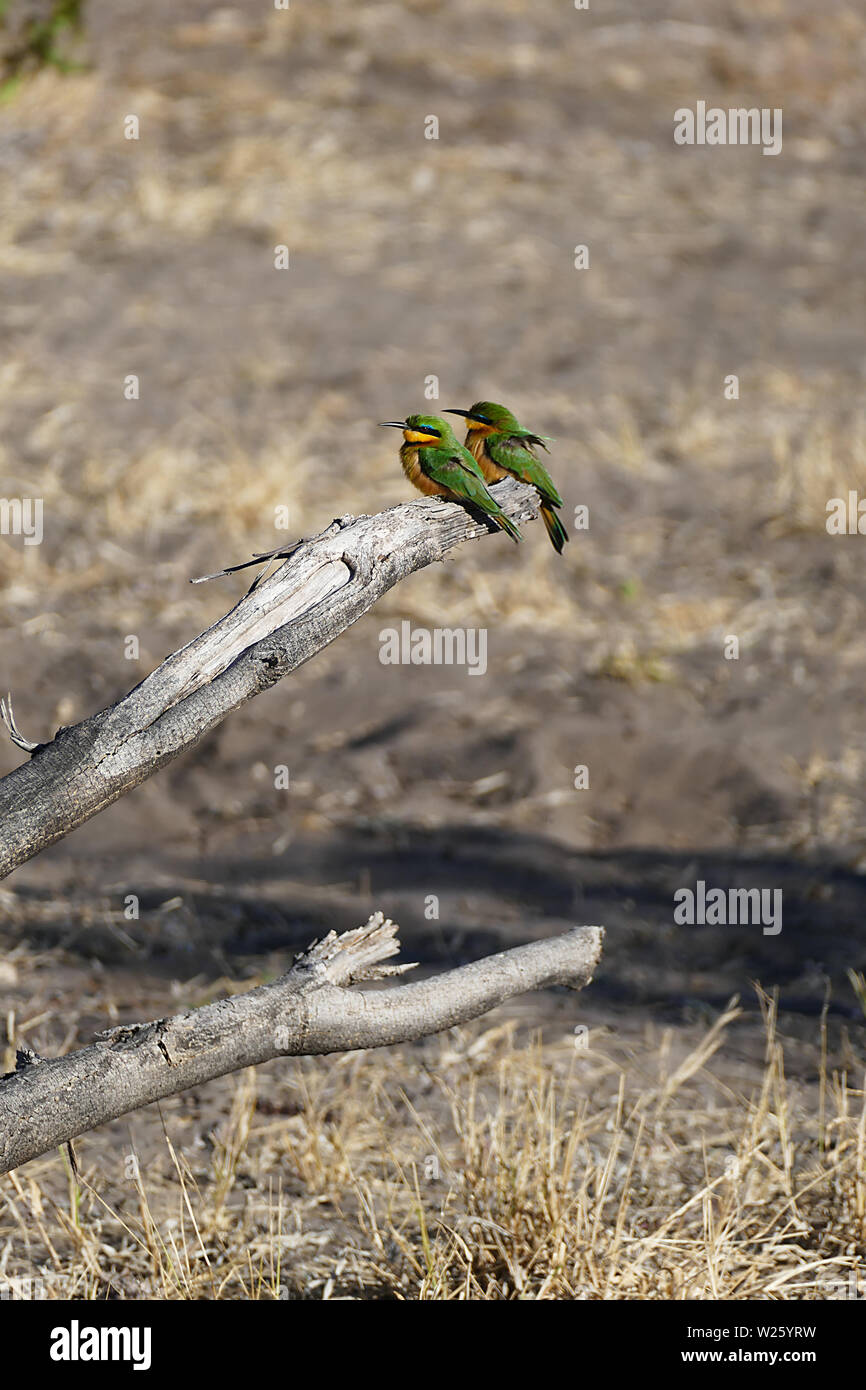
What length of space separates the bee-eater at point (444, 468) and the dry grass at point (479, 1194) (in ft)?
4.77

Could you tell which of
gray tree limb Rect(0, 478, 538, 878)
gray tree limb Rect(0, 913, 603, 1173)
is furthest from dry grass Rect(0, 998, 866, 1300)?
gray tree limb Rect(0, 478, 538, 878)

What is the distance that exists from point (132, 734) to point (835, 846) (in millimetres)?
3694

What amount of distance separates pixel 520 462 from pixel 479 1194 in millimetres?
1761

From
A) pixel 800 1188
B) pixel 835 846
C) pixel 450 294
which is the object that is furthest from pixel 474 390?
pixel 800 1188

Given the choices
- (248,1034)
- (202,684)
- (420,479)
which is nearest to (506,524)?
(420,479)

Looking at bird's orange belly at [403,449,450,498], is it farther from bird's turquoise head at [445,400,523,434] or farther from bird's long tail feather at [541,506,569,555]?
bird's long tail feather at [541,506,569,555]

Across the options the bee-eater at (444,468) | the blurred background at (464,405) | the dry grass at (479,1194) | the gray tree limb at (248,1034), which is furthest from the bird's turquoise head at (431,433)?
the blurred background at (464,405)

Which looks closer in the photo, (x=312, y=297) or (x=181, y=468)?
(x=181, y=468)

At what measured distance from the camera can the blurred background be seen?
5172 mm

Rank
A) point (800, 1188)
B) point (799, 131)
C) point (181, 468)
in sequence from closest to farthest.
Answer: point (800, 1188) → point (181, 468) → point (799, 131)

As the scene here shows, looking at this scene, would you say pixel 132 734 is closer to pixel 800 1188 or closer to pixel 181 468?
pixel 800 1188

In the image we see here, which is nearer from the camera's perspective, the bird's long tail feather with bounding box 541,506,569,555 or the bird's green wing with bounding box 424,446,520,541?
the bird's green wing with bounding box 424,446,520,541

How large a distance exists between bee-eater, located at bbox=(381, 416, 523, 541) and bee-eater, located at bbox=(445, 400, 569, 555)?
0.09 meters
